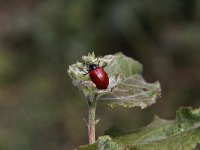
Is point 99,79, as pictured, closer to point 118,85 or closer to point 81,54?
point 118,85

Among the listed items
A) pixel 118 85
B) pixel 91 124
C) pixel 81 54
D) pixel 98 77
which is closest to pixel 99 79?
pixel 98 77

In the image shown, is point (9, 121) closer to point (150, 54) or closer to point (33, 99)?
point (33, 99)

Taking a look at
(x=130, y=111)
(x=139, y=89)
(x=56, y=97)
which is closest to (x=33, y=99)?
(x=56, y=97)

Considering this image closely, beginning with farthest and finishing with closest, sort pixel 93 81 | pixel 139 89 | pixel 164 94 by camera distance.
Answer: pixel 164 94
pixel 139 89
pixel 93 81

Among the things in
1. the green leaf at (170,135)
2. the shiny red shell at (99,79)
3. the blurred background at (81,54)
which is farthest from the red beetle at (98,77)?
the blurred background at (81,54)

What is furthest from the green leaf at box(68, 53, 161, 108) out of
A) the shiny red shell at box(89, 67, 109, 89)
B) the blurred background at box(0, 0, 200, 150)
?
the blurred background at box(0, 0, 200, 150)

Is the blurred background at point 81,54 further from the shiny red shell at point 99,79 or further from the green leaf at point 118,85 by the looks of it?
the shiny red shell at point 99,79

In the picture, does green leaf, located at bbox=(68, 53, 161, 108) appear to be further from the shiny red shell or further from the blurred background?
the blurred background
